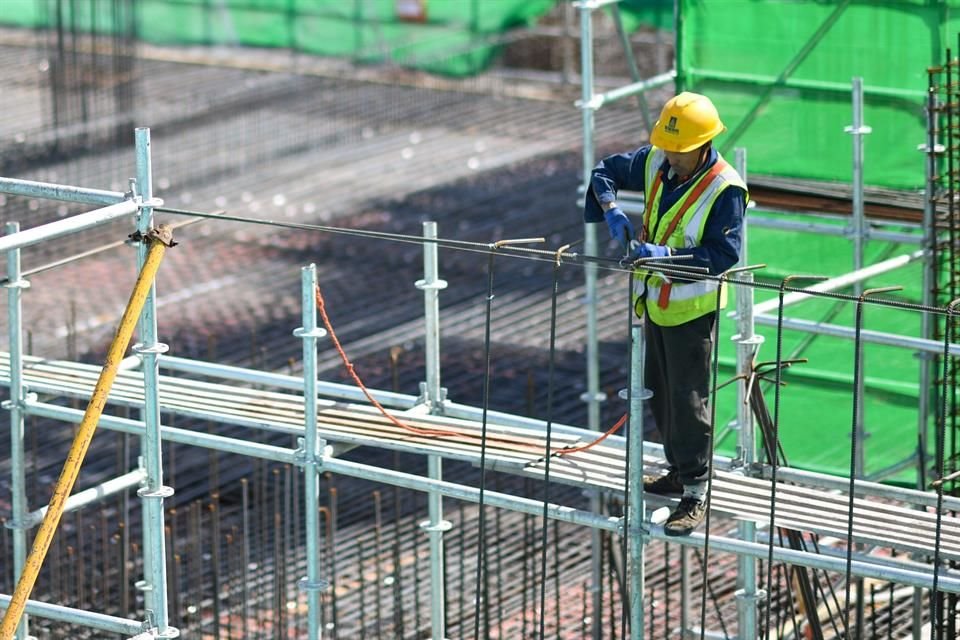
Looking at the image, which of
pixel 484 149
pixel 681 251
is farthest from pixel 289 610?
pixel 484 149

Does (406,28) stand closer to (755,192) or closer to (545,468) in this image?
(755,192)

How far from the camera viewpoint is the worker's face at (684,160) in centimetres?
846

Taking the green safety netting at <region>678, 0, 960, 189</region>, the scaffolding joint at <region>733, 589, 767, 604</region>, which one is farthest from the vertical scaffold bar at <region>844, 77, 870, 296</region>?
the scaffolding joint at <region>733, 589, 767, 604</region>

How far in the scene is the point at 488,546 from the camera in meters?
14.2

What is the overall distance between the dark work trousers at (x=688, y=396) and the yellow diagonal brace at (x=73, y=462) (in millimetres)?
2413

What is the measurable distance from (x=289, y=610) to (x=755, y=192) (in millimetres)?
4543

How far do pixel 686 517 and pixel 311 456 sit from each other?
180 centimetres

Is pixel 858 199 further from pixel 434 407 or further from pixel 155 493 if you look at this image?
pixel 155 493

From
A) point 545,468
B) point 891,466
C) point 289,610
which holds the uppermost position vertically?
point 545,468

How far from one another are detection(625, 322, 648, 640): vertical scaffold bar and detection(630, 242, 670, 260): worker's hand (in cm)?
30

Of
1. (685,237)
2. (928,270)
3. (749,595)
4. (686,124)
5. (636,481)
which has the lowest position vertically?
(749,595)

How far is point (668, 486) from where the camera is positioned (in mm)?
8695

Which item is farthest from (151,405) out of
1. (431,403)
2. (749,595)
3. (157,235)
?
(749,595)

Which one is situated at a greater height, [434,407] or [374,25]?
[374,25]
